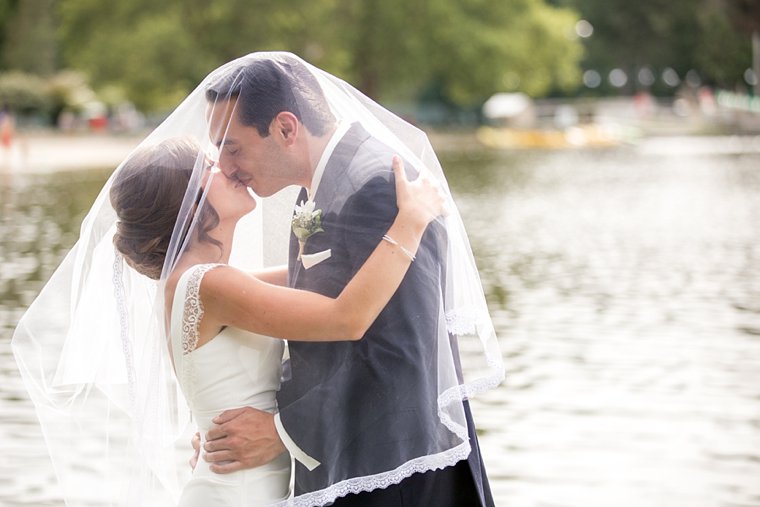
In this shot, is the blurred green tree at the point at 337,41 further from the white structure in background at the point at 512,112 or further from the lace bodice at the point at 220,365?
the lace bodice at the point at 220,365

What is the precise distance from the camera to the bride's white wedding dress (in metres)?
2.97

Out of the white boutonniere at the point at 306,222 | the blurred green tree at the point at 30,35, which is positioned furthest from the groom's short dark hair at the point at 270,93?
the blurred green tree at the point at 30,35

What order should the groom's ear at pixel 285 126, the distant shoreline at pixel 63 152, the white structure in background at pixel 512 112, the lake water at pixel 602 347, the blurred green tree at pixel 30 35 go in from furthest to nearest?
1. the blurred green tree at pixel 30 35
2. the white structure in background at pixel 512 112
3. the distant shoreline at pixel 63 152
4. the lake water at pixel 602 347
5. the groom's ear at pixel 285 126

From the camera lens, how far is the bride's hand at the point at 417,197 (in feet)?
9.26

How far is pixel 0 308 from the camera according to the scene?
1168 centimetres

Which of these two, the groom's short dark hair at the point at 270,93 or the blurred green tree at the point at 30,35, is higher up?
the groom's short dark hair at the point at 270,93

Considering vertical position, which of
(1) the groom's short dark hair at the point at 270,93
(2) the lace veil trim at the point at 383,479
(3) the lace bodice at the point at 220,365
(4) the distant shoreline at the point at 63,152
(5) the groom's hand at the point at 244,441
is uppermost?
(1) the groom's short dark hair at the point at 270,93

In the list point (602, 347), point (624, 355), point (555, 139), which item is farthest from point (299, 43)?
point (624, 355)

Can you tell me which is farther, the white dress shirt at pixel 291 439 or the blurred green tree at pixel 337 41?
the blurred green tree at pixel 337 41

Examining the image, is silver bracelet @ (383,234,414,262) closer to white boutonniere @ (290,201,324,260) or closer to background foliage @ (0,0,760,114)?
white boutonniere @ (290,201,324,260)

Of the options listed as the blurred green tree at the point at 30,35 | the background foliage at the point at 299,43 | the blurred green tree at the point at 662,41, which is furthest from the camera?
the blurred green tree at the point at 662,41

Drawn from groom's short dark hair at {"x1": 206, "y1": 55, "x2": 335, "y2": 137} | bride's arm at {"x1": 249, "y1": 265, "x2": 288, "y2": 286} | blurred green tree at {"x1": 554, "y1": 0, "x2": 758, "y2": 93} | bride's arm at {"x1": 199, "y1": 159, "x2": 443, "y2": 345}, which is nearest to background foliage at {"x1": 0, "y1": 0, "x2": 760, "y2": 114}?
blurred green tree at {"x1": 554, "y1": 0, "x2": 758, "y2": 93}

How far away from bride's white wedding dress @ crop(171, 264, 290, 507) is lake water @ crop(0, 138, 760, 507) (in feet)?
10.0

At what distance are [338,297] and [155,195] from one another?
1.63ft
